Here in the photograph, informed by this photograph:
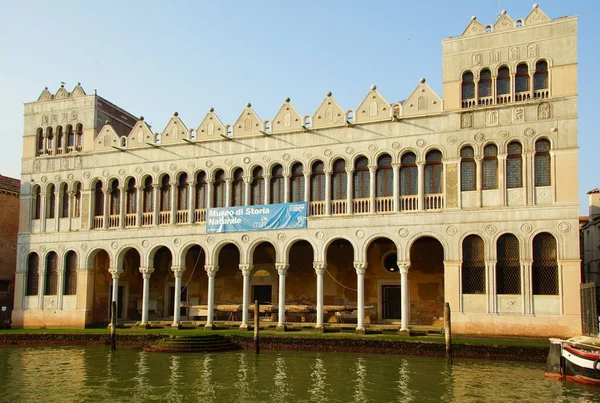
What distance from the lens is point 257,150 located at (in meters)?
30.5

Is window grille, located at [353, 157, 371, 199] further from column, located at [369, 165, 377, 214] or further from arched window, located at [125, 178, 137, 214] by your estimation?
arched window, located at [125, 178, 137, 214]

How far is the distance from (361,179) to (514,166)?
6.29 metres

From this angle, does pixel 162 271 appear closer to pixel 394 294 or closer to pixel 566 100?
pixel 394 294

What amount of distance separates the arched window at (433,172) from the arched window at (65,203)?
18459 millimetres

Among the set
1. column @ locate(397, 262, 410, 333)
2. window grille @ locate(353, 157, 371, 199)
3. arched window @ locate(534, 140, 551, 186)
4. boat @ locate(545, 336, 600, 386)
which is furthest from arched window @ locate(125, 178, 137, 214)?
Answer: boat @ locate(545, 336, 600, 386)

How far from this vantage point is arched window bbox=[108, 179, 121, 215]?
33.7 m

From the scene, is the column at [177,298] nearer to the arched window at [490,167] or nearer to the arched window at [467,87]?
the arched window at [490,167]

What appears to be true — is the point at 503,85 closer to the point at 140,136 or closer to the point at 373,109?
the point at 373,109

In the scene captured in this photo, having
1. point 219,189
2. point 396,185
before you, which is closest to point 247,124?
point 219,189

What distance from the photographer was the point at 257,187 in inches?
1212

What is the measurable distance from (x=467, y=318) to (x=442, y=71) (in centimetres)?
989

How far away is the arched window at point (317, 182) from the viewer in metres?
29.5

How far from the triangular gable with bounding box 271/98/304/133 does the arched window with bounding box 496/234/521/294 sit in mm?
9943

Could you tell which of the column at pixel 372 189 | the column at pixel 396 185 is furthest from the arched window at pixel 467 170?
the column at pixel 372 189
